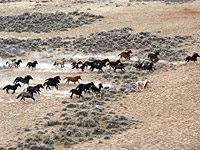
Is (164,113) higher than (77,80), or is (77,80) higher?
(77,80)

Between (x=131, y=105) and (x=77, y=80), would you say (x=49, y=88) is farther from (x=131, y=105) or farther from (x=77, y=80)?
(x=131, y=105)

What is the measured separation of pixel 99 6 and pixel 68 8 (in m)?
4.96

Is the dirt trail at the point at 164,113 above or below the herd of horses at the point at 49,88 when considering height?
below

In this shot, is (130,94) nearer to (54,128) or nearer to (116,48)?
(54,128)

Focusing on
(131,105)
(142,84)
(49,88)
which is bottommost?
(131,105)

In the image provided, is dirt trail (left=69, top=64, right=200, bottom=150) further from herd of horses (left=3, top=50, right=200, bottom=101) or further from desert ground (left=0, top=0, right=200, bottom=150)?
herd of horses (left=3, top=50, right=200, bottom=101)

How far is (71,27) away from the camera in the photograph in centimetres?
4153

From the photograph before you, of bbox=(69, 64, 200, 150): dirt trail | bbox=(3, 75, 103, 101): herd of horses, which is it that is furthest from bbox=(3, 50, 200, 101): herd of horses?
bbox=(69, 64, 200, 150): dirt trail

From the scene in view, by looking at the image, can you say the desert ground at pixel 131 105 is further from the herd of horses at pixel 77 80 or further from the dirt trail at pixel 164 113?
the herd of horses at pixel 77 80

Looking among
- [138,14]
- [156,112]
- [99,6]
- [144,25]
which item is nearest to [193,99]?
[156,112]

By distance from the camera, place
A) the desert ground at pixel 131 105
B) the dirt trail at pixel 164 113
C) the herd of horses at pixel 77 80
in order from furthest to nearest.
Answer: the herd of horses at pixel 77 80 < the desert ground at pixel 131 105 < the dirt trail at pixel 164 113

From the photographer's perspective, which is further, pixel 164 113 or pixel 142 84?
pixel 142 84

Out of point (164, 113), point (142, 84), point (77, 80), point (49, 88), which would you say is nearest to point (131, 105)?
point (164, 113)

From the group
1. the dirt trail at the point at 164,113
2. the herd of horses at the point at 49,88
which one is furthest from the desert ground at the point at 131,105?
the herd of horses at the point at 49,88
